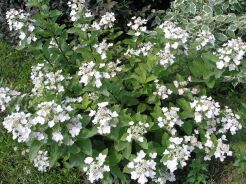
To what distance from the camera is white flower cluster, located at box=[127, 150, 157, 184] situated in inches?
106

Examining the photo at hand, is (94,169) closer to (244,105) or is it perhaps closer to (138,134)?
(138,134)

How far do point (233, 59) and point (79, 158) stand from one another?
3.98 ft

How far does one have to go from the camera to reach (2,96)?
9.95ft

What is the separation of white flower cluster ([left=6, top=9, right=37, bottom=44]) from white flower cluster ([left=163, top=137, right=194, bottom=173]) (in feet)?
3.89

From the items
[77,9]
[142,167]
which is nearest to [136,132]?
[142,167]

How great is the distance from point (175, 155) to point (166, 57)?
667 millimetres

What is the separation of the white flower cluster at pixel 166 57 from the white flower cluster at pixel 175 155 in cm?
53

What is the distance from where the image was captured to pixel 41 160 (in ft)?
10.5

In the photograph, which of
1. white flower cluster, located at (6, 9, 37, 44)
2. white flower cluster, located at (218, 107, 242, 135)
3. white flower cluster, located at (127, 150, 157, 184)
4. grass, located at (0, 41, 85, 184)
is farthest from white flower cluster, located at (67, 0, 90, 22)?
white flower cluster, located at (218, 107, 242, 135)

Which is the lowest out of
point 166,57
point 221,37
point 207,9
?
point 221,37

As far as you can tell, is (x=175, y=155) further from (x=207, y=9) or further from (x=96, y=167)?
(x=207, y=9)

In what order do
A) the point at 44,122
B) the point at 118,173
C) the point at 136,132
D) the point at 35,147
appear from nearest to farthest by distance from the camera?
the point at 44,122 < the point at 136,132 < the point at 35,147 < the point at 118,173

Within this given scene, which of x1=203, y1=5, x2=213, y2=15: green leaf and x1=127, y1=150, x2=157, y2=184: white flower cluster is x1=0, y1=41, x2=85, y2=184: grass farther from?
x1=203, y1=5, x2=213, y2=15: green leaf

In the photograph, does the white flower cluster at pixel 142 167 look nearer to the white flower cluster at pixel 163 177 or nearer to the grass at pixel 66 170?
the white flower cluster at pixel 163 177
